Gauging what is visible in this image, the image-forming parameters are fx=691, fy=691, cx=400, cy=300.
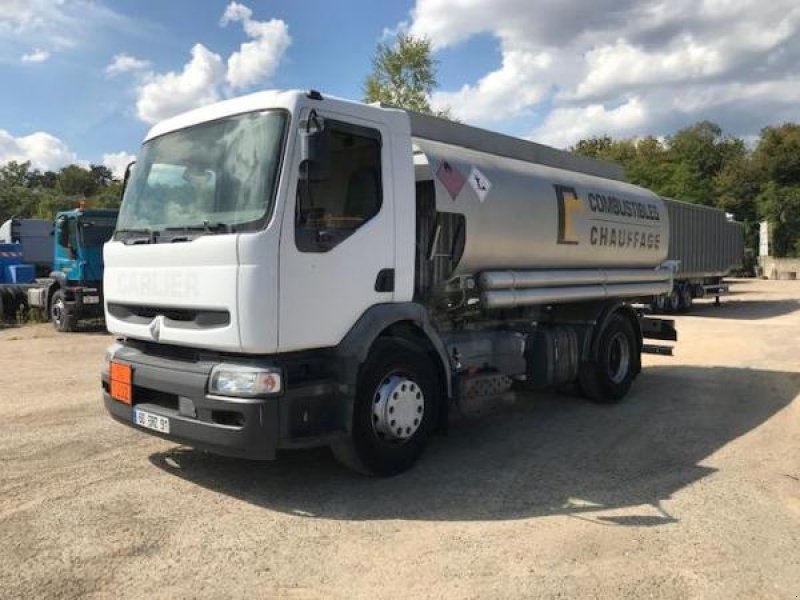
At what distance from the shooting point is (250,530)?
A: 439cm

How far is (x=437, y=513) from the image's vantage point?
470 centimetres

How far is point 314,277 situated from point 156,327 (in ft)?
4.33

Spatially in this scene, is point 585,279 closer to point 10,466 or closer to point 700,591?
point 700,591

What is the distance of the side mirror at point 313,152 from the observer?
14.7 ft

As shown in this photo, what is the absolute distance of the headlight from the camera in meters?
4.52

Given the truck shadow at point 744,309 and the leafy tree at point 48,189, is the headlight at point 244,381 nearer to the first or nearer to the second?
the truck shadow at point 744,309

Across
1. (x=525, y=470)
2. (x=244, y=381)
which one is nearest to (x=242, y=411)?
(x=244, y=381)

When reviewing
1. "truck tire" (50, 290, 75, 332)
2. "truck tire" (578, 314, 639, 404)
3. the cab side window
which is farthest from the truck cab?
the cab side window

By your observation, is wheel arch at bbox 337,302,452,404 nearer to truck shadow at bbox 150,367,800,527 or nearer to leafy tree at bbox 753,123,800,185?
truck shadow at bbox 150,367,800,527

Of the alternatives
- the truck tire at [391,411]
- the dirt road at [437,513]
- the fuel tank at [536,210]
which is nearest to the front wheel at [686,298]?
the fuel tank at [536,210]

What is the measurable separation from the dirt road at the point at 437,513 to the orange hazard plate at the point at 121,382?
61 centimetres

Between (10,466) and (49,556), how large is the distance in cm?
201

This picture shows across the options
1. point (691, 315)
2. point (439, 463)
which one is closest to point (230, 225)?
point (439, 463)

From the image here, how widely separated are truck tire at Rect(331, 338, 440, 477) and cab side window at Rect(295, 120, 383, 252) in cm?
93
